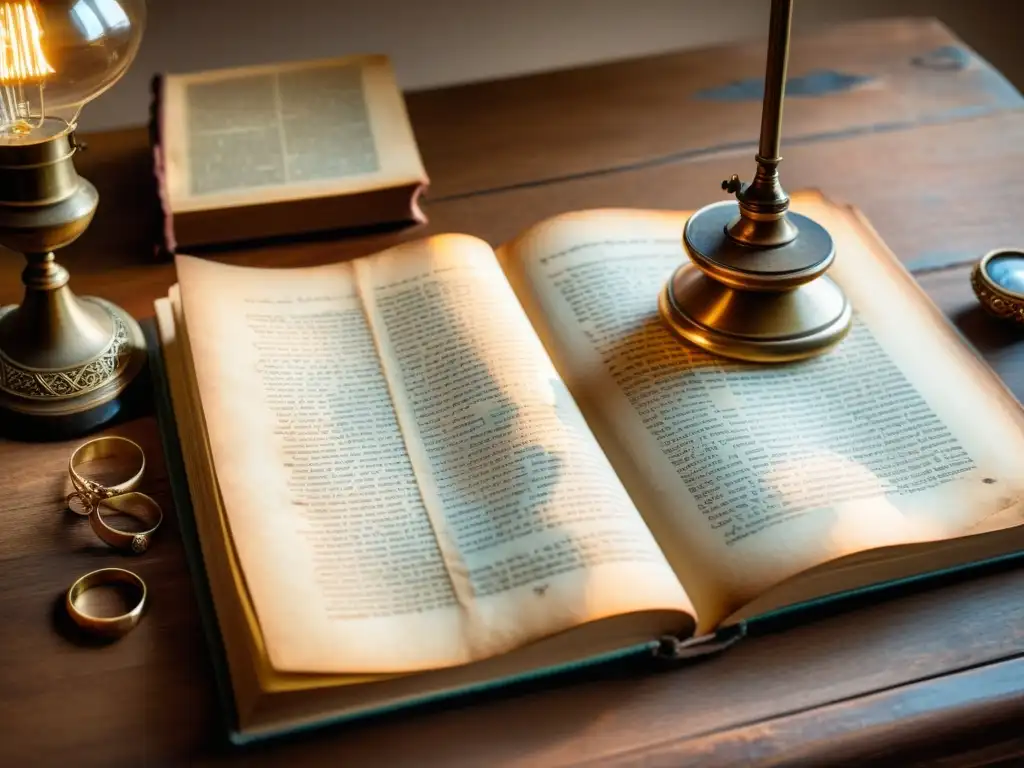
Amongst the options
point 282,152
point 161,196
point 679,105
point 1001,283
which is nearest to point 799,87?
point 679,105

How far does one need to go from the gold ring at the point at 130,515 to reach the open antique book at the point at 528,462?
31mm

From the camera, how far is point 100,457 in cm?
75

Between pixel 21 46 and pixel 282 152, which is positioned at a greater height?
pixel 21 46

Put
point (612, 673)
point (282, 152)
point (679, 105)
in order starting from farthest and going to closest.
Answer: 1. point (679, 105)
2. point (282, 152)
3. point (612, 673)

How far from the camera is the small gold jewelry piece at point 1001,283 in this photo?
83 cm

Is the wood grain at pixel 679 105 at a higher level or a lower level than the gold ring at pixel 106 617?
higher

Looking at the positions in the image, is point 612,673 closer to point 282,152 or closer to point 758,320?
point 758,320

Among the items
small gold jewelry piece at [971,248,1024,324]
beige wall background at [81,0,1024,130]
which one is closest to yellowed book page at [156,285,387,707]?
small gold jewelry piece at [971,248,1024,324]

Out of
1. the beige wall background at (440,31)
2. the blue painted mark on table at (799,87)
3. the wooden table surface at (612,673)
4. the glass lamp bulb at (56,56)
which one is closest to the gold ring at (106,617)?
the wooden table surface at (612,673)

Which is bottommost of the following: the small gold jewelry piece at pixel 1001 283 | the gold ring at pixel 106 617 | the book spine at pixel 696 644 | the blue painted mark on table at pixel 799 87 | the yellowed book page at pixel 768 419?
the gold ring at pixel 106 617

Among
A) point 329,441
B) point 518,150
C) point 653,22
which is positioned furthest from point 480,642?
point 653,22

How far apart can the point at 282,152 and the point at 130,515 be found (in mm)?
390

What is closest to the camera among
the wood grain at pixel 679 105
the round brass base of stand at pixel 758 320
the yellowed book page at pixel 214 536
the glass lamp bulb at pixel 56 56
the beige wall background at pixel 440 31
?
the yellowed book page at pixel 214 536

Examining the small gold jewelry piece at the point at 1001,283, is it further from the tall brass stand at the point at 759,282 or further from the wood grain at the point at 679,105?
the wood grain at the point at 679,105
